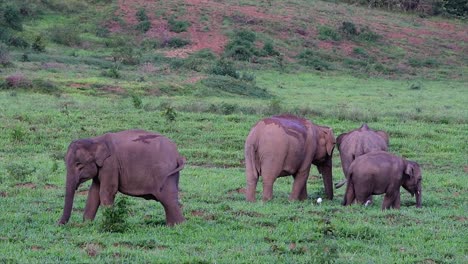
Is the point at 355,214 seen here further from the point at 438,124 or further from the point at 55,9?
the point at 55,9

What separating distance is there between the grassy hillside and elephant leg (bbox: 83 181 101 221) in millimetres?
414

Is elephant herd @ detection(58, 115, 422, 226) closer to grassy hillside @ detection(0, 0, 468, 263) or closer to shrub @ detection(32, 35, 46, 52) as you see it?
grassy hillside @ detection(0, 0, 468, 263)

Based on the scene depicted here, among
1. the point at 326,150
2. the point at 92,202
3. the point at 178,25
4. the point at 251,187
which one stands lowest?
the point at 178,25

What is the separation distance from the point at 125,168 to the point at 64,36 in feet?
114

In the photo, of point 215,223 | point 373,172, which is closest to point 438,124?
point 373,172

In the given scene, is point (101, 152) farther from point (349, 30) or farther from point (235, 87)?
point (349, 30)

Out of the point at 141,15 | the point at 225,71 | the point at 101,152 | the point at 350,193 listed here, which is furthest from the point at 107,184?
the point at 141,15

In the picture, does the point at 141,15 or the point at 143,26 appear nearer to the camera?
the point at 143,26

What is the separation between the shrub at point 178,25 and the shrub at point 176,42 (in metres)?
2.10

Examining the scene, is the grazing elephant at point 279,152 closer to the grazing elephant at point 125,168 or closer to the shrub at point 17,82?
the grazing elephant at point 125,168

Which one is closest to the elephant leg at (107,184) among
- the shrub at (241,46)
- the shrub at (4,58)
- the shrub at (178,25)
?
the shrub at (4,58)

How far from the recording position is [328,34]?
5250 cm

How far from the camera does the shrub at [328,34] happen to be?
170ft

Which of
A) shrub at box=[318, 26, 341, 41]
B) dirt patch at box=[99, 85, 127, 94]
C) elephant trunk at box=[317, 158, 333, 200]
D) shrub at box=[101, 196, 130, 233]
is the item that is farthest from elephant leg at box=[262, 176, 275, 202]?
shrub at box=[318, 26, 341, 41]
